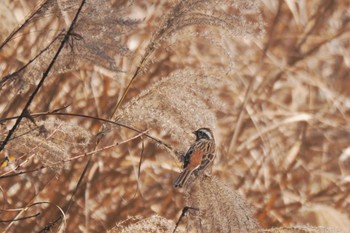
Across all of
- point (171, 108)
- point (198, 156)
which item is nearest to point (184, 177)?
point (198, 156)

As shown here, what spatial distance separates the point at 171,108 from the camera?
139 centimetres

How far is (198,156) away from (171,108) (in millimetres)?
129

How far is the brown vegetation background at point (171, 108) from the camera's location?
1.44 m

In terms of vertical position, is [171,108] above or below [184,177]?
above

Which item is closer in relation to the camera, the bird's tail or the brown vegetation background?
the bird's tail

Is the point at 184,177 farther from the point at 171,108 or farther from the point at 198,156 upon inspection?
the point at 171,108

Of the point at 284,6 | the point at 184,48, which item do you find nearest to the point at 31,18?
the point at 184,48

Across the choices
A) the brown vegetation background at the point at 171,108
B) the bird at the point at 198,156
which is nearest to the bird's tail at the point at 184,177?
the bird at the point at 198,156

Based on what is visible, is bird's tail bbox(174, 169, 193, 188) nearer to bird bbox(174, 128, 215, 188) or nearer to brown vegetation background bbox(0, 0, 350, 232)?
bird bbox(174, 128, 215, 188)

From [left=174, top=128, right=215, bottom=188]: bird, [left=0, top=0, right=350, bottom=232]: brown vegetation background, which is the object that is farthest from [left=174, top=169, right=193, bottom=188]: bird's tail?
[left=0, top=0, right=350, bottom=232]: brown vegetation background

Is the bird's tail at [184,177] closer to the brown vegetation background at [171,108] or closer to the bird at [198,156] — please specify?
the bird at [198,156]

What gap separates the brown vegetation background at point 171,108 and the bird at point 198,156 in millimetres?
32

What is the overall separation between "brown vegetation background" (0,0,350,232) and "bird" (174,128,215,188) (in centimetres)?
3

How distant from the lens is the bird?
4.18 ft
